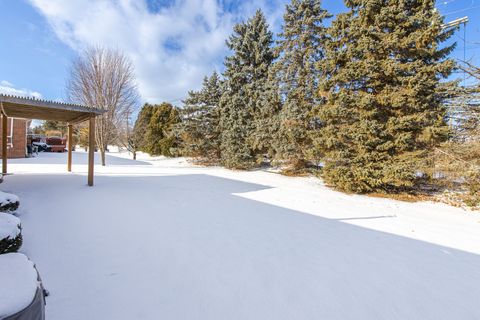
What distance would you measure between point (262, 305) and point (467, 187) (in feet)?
26.5

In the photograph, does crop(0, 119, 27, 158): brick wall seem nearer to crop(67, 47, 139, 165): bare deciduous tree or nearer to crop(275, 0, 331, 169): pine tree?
crop(67, 47, 139, 165): bare deciduous tree

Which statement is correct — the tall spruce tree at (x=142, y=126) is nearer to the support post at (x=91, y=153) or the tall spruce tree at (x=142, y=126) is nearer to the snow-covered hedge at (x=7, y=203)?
the support post at (x=91, y=153)

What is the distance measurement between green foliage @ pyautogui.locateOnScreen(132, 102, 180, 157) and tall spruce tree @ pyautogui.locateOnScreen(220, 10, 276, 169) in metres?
9.26

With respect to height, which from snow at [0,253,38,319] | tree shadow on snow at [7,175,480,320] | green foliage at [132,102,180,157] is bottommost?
tree shadow on snow at [7,175,480,320]

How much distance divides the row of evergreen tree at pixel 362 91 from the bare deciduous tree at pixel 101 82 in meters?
9.67

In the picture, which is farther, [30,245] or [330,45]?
[330,45]

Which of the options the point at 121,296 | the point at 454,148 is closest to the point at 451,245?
the point at 454,148

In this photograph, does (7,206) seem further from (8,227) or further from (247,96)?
(247,96)

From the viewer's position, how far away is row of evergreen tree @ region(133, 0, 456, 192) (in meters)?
6.89

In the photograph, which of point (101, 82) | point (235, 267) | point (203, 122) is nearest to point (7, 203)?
point (235, 267)

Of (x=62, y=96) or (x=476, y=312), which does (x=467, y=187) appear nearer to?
(x=476, y=312)

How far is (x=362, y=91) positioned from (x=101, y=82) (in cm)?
1415

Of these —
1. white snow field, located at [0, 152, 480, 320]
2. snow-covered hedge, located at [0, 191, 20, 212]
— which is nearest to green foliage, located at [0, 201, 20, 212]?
snow-covered hedge, located at [0, 191, 20, 212]

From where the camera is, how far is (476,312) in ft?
7.23
